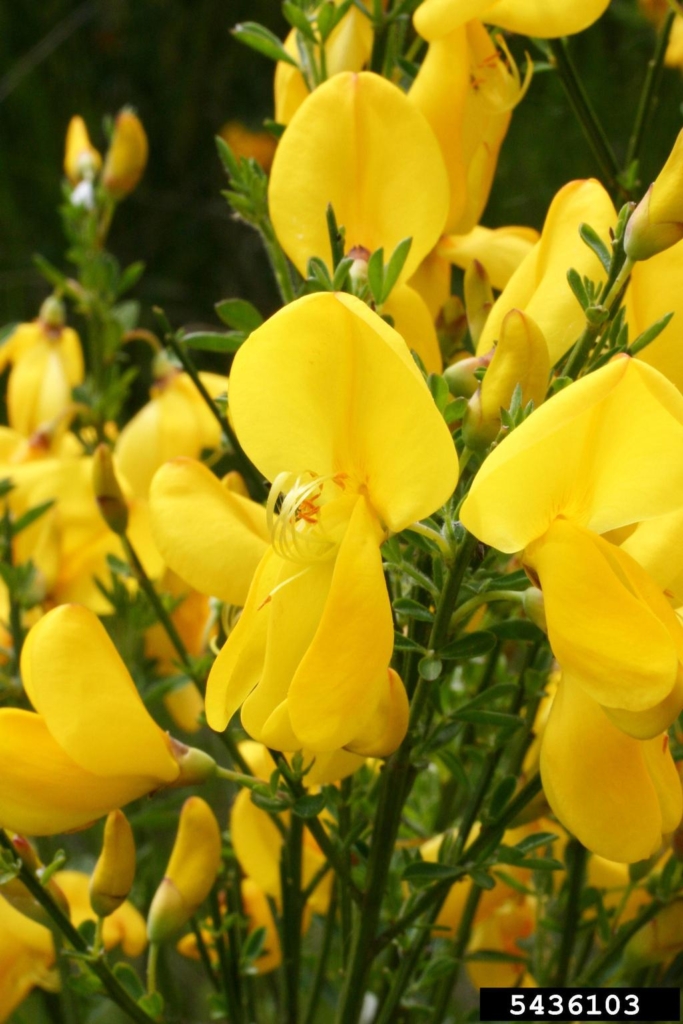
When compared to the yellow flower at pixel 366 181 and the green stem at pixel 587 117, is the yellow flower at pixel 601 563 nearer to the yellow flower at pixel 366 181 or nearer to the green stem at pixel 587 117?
the yellow flower at pixel 366 181

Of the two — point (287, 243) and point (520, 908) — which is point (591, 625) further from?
point (520, 908)

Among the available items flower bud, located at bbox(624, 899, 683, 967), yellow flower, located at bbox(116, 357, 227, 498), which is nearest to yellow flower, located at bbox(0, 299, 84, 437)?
yellow flower, located at bbox(116, 357, 227, 498)

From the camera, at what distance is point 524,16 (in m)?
0.44

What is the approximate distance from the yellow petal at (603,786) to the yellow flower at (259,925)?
27 cm

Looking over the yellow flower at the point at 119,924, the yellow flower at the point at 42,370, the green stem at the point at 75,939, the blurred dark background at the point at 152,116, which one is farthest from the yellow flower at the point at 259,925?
the blurred dark background at the point at 152,116

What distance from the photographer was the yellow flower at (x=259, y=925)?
0.60 meters

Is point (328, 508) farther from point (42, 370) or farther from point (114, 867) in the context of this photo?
point (42, 370)

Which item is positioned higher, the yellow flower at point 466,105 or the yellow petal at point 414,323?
the yellow flower at point 466,105

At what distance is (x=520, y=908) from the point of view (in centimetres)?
64

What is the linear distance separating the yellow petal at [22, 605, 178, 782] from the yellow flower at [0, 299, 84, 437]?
39 centimetres

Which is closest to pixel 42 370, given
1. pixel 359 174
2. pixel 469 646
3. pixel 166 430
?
pixel 166 430

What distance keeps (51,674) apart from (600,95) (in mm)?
1143

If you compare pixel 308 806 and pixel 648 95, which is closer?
pixel 308 806

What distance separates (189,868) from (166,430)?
12.6 inches
